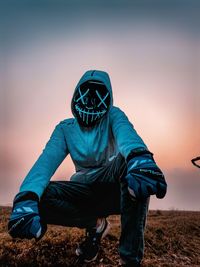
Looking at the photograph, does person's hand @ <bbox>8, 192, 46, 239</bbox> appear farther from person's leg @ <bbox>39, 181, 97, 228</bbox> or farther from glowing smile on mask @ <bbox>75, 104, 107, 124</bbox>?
glowing smile on mask @ <bbox>75, 104, 107, 124</bbox>

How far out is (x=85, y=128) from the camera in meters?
4.63

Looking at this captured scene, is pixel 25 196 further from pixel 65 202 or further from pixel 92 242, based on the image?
pixel 92 242

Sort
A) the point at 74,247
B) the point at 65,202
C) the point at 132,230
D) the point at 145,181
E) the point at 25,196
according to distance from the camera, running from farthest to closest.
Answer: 1. the point at 74,247
2. the point at 65,202
3. the point at 25,196
4. the point at 132,230
5. the point at 145,181

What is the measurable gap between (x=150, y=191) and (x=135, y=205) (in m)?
0.35

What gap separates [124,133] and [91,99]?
0.70 m

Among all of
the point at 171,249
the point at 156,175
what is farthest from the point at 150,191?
the point at 171,249

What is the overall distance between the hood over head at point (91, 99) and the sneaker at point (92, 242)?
1613 mm

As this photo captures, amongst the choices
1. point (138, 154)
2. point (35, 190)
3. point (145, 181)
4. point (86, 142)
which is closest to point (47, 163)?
point (35, 190)

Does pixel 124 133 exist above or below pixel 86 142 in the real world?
above

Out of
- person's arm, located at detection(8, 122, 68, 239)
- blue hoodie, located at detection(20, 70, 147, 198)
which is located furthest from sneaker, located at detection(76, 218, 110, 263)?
person's arm, located at detection(8, 122, 68, 239)

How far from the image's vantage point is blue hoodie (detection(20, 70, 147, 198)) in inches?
172

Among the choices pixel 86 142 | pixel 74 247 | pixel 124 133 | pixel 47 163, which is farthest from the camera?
pixel 74 247

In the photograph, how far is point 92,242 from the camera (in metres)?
5.58

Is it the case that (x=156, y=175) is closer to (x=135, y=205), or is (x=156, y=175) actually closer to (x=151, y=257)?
(x=135, y=205)
